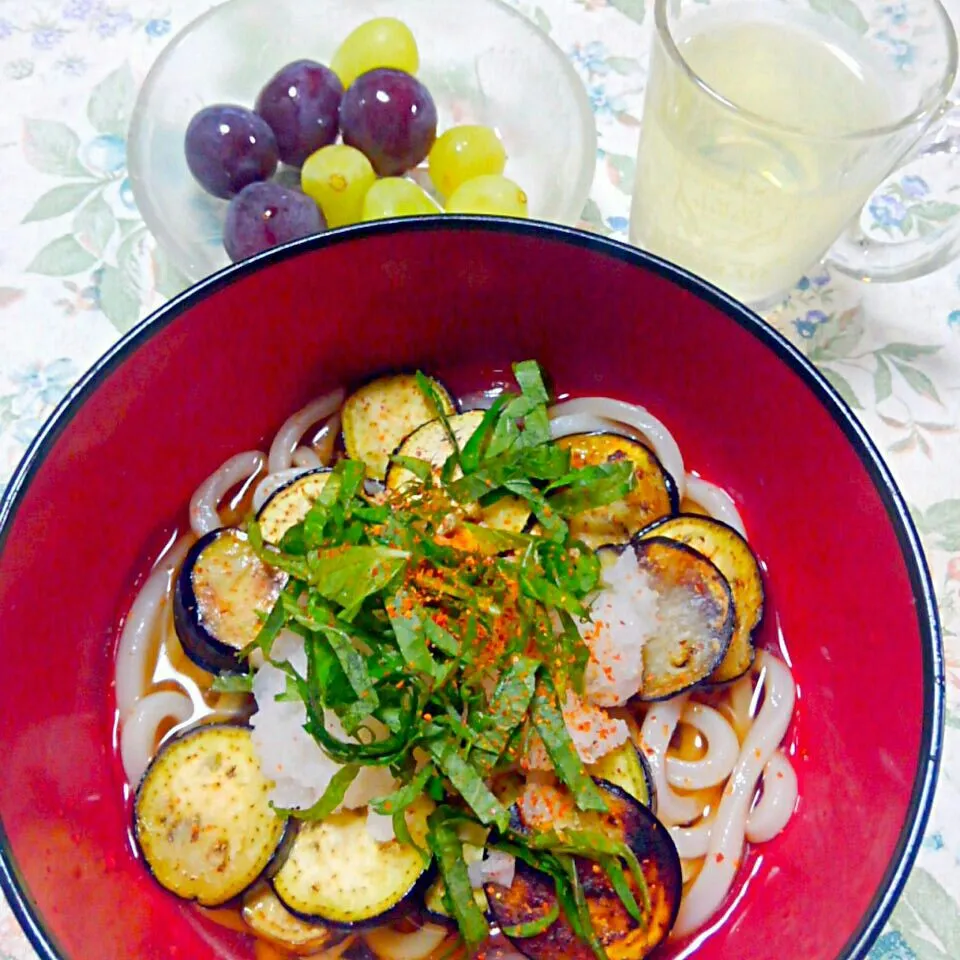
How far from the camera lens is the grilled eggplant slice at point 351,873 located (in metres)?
1.11

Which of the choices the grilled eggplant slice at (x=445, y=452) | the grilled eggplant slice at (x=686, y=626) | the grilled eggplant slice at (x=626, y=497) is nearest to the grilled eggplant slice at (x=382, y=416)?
the grilled eggplant slice at (x=445, y=452)

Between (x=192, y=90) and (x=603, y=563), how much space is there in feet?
3.99

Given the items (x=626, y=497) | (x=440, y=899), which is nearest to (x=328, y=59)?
(x=626, y=497)

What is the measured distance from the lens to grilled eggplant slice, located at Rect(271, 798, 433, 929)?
111 centimetres

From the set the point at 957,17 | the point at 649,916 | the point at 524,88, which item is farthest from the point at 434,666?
the point at 957,17

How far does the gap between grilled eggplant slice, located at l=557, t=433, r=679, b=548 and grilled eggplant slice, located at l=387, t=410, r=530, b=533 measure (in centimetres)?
9

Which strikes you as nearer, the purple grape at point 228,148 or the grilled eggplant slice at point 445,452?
the grilled eggplant slice at point 445,452

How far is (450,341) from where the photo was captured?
147 centimetres

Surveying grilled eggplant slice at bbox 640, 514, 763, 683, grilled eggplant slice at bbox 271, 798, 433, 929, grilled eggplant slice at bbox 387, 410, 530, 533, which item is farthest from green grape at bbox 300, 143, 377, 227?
grilled eggplant slice at bbox 271, 798, 433, 929

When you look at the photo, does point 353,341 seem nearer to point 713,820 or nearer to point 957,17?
point 713,820

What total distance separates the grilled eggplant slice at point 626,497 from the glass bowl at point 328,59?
1.59 ft

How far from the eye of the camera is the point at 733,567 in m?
1.30

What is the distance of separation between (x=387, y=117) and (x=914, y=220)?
39.5 inches

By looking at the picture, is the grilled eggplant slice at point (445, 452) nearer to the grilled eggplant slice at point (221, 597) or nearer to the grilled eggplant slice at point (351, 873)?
the grilled eggplant slice at point (221, 597)
